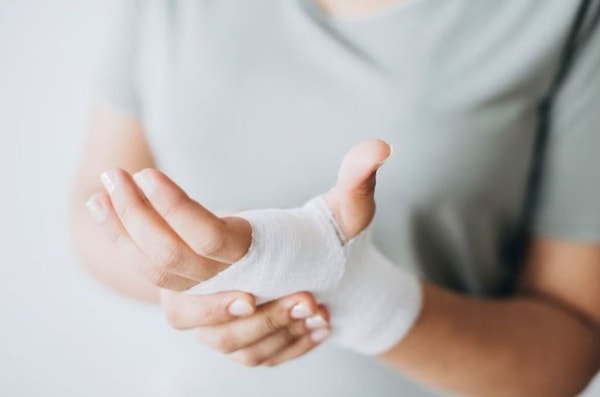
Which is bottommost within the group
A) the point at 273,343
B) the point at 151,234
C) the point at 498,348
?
the point at 498,348

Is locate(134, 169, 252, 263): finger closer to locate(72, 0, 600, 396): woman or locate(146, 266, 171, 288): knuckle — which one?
locate(146, 266, 171, 288): knuckle

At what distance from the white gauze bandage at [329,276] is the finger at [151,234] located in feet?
0.05

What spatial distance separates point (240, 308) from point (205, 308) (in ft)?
0.06

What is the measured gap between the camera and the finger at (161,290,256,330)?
0.36 m

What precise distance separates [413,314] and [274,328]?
9cm

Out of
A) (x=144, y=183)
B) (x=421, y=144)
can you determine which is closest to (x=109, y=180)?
(x=144, y=183)

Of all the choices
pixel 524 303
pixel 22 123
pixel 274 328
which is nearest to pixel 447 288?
pixel 524 303

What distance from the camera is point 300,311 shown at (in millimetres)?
375

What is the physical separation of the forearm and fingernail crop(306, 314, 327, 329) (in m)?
0.07

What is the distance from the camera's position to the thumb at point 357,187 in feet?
1.03

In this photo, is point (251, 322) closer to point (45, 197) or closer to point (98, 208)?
point (98, 208)

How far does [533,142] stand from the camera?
0.49 m

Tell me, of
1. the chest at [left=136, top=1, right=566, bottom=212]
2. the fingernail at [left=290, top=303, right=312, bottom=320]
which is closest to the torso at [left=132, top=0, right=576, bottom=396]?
the chest at [left=136, top=1, right=566, bottom=212]

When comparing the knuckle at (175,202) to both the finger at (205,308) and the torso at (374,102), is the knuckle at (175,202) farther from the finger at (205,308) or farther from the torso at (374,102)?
the torso at (374,102)
